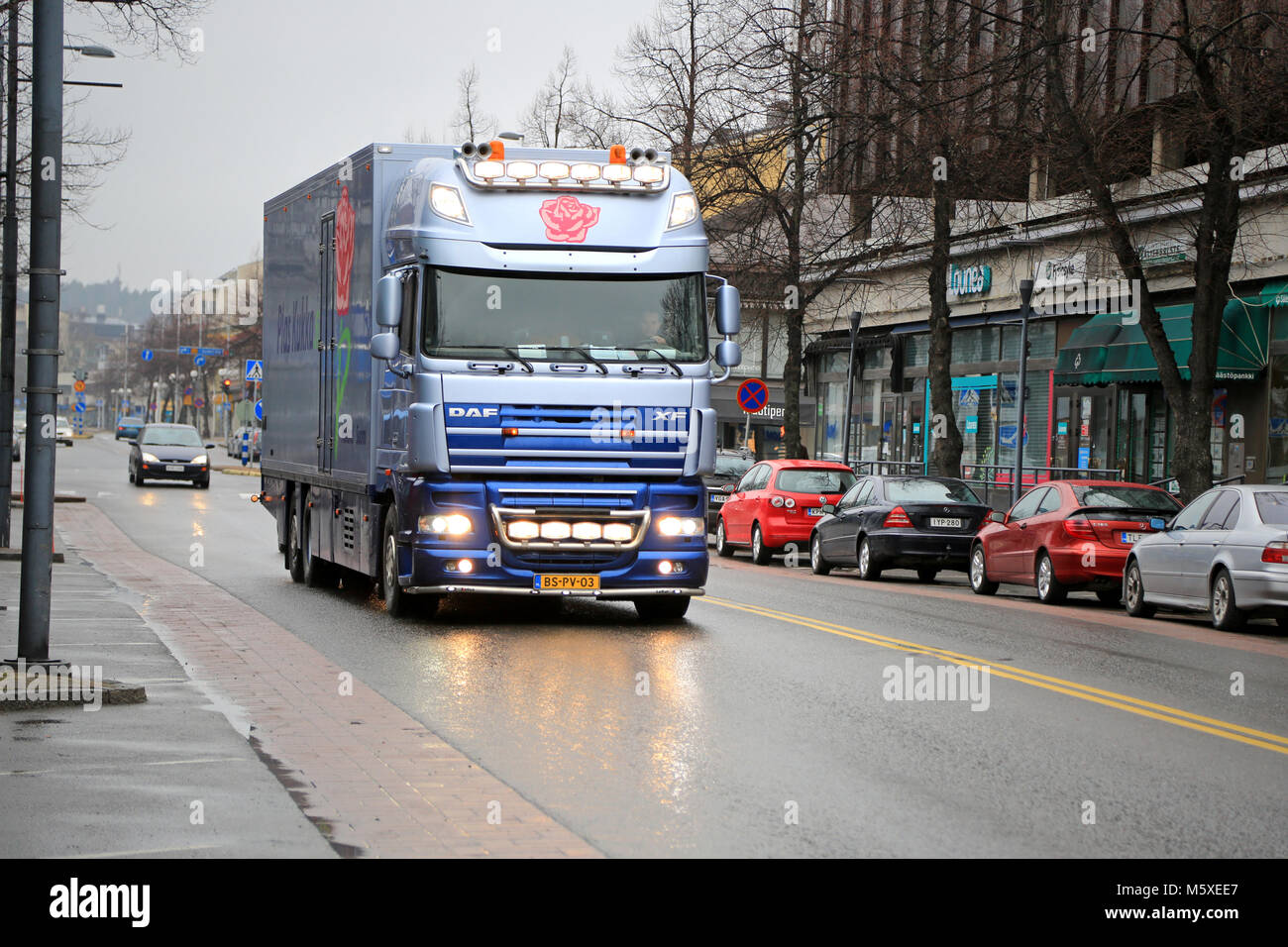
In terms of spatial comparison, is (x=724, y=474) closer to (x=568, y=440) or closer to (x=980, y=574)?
(x=980, y=574)

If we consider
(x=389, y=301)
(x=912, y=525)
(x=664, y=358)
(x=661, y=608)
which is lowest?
(x=661, y=608)

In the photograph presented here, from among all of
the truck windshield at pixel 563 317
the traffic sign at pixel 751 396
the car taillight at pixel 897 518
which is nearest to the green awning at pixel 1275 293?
the car taillight at pixel 897 518

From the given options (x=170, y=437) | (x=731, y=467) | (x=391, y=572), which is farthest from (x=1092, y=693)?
(x=170, y=437)

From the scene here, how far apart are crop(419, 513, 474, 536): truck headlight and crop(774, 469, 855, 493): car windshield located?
1450cm

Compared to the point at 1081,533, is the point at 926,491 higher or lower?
higher

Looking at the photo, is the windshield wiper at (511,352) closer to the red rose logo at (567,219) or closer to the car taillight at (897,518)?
the red rose logo at (567,219)

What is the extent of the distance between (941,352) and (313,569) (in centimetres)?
1498

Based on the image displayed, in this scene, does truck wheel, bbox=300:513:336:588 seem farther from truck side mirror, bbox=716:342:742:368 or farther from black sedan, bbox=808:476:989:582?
black sedan, bbox=808:476:989:582

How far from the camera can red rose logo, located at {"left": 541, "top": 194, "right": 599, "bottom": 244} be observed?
597 inches

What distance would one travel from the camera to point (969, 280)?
4150 cm

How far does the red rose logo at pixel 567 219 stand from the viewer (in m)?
15.2

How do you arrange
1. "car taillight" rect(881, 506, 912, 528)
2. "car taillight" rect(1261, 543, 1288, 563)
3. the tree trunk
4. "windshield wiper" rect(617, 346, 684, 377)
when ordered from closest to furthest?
"windshield wiper" rect(617, 346, 684, 377) < "car taillight" rect(1261, 543, 1288, 563) < "car taillight" rect(881, 506, 912, 528) < the tree trunk

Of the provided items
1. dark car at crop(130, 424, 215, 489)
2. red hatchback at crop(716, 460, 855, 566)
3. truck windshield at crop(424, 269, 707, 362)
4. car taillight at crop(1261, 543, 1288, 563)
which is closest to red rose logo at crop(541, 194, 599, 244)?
truck windshield at crop(424, 269, 707, 362)
